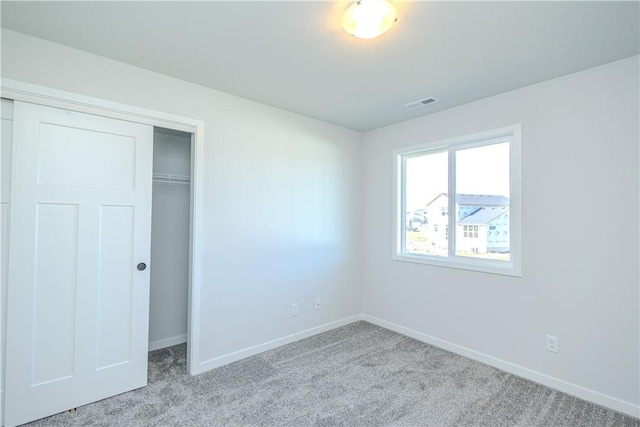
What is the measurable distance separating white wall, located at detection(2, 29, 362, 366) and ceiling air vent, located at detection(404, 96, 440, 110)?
1010 millimetres

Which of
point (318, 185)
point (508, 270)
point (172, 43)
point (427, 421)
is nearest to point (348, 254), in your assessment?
point (318, 185)

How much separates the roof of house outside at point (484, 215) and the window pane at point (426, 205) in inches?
9.2

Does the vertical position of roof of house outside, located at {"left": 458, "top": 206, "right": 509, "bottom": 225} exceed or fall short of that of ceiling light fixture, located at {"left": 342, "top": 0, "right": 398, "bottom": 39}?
it falls short

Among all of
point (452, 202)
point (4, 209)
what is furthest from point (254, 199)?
point (452, 202)

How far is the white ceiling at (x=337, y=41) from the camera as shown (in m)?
1.72

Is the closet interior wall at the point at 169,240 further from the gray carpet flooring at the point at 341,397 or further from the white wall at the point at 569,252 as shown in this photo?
the white wall at the point at 569,252

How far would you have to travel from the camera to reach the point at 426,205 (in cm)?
360

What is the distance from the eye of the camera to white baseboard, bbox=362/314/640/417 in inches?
86.3

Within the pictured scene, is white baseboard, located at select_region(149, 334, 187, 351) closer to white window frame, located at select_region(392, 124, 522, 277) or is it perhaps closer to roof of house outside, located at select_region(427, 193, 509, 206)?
white window frame, located at select_region(392, 124, 522, 277)

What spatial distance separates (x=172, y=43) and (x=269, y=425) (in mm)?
2624

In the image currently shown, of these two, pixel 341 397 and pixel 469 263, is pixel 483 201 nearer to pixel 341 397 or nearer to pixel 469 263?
pixel 469 263

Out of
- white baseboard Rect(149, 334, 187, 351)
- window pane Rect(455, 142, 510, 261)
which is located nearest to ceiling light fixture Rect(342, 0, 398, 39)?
window pane Rect(455, 142, 510, 261)

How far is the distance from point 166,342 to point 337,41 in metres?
3.32

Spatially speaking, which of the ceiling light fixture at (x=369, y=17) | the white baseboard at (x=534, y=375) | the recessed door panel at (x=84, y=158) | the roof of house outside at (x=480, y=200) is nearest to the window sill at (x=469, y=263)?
the roof of house outside at (x=480, y=200)
